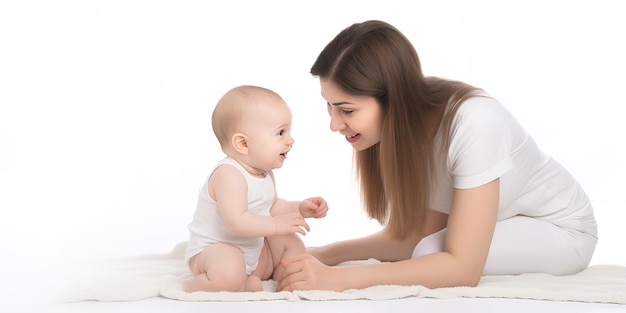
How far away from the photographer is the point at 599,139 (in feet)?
19.0

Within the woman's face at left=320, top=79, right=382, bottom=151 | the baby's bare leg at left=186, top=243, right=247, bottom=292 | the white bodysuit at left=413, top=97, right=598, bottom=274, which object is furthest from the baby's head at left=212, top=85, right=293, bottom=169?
the white bodysuit at left=413, top=97, right=598, bottom=274

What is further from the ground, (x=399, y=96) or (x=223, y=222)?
(x=399, y=96)

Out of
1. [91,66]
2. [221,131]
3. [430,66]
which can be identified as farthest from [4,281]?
[430,66]

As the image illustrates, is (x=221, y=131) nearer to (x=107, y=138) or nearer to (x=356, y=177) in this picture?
(x=356, y=177)

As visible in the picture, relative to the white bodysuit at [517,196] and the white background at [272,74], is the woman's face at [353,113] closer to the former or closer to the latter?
the white bodysuit at [517,196]

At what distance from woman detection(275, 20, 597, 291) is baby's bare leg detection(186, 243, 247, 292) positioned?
15 centimetres

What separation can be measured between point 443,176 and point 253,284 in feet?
2.66

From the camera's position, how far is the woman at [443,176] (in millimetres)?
2799

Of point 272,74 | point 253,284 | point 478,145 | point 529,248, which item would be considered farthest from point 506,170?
point 272,74

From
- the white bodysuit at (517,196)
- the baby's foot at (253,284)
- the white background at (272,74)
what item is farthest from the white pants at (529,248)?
the white background at (272,74)

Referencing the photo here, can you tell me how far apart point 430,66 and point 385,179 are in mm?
3059

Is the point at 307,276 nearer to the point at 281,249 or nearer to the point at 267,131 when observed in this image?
the point at 281,249

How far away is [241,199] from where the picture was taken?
2789 mm

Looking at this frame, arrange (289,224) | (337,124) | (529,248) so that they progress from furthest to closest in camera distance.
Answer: (529,248) < (337,124) < (289,224)
